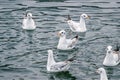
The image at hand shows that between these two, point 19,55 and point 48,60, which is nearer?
point 48,60

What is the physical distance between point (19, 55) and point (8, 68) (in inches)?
76.0

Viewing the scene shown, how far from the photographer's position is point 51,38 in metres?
29.2

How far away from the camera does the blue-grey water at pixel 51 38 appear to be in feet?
78.6

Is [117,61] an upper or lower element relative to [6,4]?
lower

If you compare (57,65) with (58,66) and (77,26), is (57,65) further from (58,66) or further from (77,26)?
(77,26)

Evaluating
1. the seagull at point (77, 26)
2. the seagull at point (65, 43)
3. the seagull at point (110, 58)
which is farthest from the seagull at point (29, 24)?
the seagull at point (110, 58)

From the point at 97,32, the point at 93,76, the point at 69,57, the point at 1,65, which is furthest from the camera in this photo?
the point at 97,32

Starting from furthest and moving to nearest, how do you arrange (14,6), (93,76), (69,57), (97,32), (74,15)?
(14,6) < (74,15) < (97,32) < (69,57) < (93,76)

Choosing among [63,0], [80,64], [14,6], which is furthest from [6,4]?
[80,64]

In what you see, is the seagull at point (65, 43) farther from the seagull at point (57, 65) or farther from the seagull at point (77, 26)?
the seagull at point (77, 26)

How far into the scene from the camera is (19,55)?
85.6 feet

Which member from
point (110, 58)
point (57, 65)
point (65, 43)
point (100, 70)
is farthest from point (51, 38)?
point (100, 70)

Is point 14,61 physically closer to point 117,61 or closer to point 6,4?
point 117,61

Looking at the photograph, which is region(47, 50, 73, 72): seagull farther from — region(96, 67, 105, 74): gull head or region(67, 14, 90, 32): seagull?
region(67, 14, 90, 32): seagull
